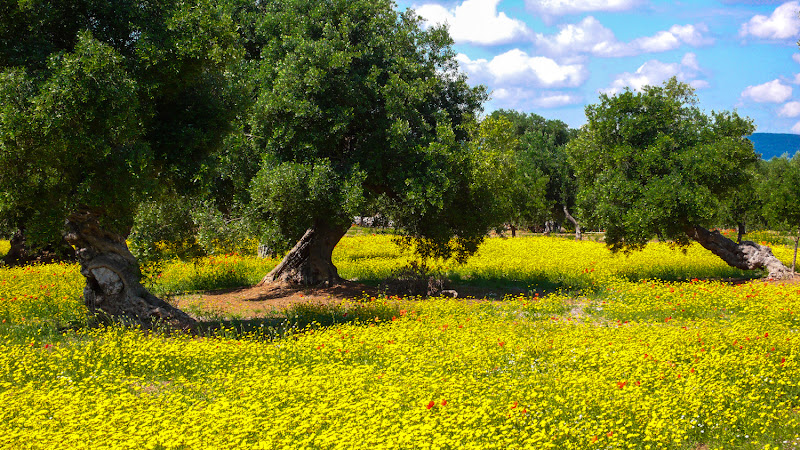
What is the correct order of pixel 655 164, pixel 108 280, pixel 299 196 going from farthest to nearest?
pixel 655 164
pixel 299 196
pixel 108 280

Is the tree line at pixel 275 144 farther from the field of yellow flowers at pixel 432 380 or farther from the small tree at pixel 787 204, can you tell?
the field of yellow flowers at pixel 432 380

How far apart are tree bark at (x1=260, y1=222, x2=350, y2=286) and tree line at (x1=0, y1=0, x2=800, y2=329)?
50 millimetres

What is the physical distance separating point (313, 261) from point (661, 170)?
11.9 meters

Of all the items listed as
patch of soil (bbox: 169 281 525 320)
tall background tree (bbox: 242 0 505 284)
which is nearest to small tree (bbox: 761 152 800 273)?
patch of soil (bbox: 169 281 525 320)

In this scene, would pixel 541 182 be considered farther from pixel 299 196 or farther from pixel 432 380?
pixel 432 380

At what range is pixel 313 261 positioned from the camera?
19.4 meters

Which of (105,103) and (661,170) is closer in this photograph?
(105,103)

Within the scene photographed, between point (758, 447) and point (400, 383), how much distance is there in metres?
4.26

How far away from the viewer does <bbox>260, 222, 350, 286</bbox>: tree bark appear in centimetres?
1925

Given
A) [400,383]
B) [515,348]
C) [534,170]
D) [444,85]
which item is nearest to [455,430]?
[400,383]

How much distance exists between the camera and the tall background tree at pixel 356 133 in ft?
49.7

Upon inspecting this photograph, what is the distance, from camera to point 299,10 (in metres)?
17.6

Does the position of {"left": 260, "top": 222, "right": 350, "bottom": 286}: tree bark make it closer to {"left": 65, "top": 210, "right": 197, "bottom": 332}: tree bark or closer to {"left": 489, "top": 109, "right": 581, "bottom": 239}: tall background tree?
{"left": 65, "top": 210, "right": 197, "bottom": 332}: tree bark

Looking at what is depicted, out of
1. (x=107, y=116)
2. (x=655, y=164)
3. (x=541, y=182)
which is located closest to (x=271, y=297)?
(x=107, y=116)
